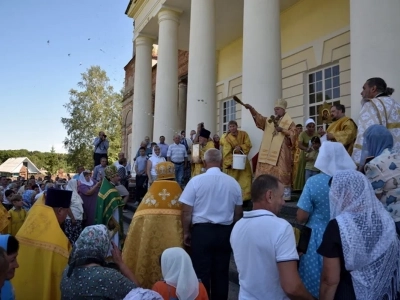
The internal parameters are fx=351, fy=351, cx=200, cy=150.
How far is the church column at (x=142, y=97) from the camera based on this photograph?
15.1m

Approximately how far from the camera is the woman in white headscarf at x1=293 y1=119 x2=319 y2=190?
7182 mm

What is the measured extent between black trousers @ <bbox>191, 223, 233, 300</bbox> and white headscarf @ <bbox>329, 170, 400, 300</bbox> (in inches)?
73.8

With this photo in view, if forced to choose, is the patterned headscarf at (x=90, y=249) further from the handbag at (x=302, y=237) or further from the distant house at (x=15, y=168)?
the distant house at (x=15, y=168)

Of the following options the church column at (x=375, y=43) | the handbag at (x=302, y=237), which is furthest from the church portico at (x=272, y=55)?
the handbag at (x=302, y=237)

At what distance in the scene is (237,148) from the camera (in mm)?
6980

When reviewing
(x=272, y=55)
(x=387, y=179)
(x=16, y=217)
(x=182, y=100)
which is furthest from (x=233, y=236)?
(x=182, y=100)

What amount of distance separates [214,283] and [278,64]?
5098 millimetres

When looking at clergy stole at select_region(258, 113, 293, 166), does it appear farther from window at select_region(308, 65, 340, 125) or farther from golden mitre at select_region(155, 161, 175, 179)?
window at select_region(308, 65, 340, 125)

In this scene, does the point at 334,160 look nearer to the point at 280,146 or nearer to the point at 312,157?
the point at 280,146

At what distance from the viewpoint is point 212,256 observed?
11.8ft

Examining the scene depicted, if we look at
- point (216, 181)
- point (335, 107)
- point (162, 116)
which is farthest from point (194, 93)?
point (216, 181)

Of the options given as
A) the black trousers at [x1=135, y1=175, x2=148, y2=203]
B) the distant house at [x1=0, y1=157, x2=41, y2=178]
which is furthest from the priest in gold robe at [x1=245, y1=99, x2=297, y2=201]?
the distant house at [x1=0, y1=157, x2=41, y2=178]

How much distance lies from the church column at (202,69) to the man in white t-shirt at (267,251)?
7.59 metres

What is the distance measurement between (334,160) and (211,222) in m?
1.46
